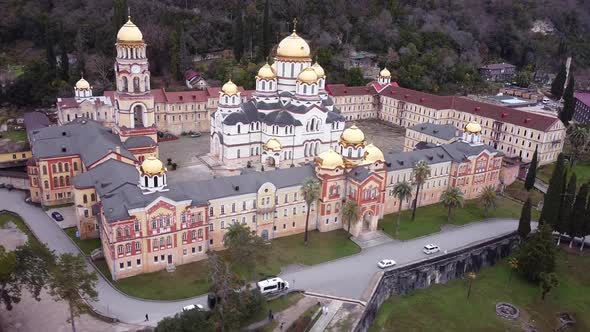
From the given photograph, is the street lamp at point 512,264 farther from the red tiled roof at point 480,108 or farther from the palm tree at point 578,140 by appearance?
the palm tree at point 578,140

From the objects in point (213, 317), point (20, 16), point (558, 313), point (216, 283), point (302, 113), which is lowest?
point (558, 313)

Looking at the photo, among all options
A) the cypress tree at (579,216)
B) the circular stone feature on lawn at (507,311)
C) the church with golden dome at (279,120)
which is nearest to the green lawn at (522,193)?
the cypress tree at (579,216)

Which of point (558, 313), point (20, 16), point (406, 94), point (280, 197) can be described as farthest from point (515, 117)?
point (20, 16)

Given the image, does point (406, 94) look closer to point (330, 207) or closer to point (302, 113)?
point (302, 113)

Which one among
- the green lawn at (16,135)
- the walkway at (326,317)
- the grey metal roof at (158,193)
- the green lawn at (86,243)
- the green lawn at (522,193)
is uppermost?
the grey metal roof at (158,193)

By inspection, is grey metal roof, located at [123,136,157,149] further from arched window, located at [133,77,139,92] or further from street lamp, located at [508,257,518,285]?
street lamp, located at [508,257,518,285]

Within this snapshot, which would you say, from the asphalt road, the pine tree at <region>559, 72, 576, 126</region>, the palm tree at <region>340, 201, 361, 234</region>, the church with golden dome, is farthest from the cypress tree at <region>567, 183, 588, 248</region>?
the pine tree at <region>559, 72, 576, 126</region>
